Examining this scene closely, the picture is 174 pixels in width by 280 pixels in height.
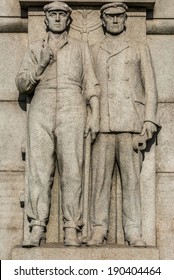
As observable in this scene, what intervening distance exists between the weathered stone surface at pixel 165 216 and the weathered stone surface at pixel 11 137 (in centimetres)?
195

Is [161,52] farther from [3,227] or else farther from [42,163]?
[3,227]

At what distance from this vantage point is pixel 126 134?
44.4 ft

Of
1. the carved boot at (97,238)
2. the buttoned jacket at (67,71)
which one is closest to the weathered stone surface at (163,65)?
the buttoned jacket at (67,71)

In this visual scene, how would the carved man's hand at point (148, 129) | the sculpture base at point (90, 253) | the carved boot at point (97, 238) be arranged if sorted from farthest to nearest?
the carved man's hand at point (148, 129) → the carved boot at point (97, 238) → the sculpture base at point (90, 253)

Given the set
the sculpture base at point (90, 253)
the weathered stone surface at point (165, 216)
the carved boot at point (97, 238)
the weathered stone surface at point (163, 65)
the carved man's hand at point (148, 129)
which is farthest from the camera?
the weathered stone surface at point (163, 65)

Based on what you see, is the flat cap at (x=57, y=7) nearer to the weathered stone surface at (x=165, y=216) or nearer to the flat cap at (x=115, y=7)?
the flat cap at (x=115, y=7)

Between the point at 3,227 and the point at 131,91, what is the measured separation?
256cm

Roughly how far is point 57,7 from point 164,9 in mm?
1575

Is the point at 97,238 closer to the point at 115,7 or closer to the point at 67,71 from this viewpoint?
the point at 67,71

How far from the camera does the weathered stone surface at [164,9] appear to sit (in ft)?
46.3

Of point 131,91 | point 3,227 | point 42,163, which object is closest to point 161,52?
point 131,91

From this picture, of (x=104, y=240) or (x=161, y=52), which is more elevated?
(x=161, y=52)

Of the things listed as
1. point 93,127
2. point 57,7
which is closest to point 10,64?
point 57,7
